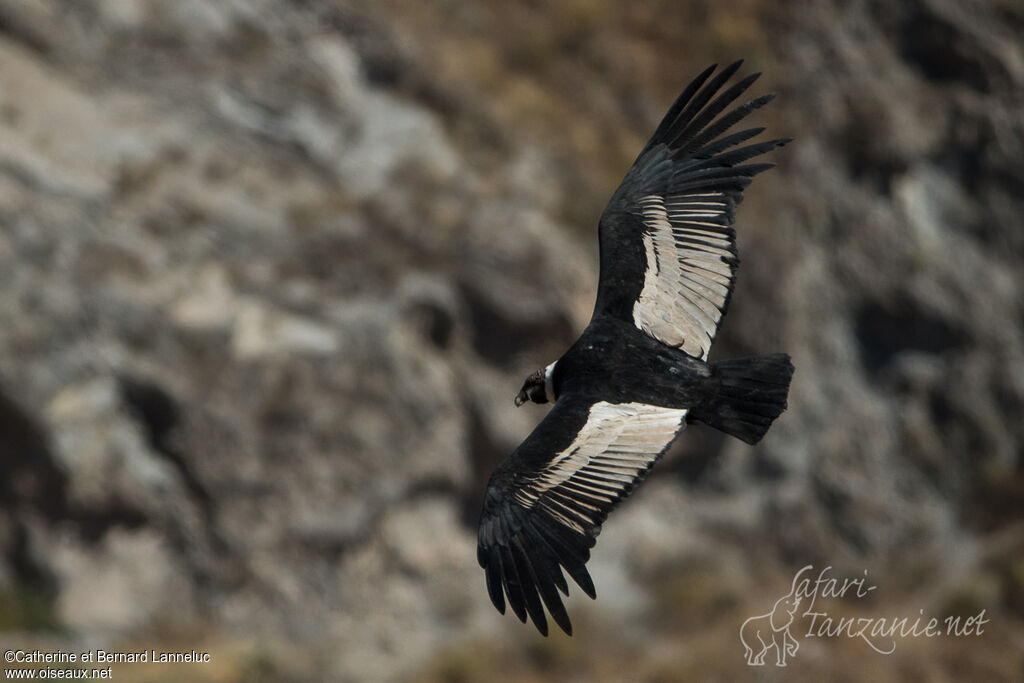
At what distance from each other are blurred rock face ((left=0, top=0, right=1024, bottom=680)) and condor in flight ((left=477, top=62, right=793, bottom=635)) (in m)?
5.24

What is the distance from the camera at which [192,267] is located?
1128 centimetres

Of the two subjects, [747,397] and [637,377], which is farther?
[637,377]

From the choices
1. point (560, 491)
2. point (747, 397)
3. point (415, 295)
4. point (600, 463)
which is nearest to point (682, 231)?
point (747, 397)

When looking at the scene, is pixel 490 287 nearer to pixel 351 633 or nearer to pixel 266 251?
→ pixel 266 251

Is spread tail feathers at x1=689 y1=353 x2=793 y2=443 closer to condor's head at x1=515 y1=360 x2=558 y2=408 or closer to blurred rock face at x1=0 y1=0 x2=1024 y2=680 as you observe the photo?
condor's head at x1=515 y1=360 x2=558 y2=408

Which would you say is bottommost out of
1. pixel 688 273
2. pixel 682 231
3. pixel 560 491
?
pixel 560 491

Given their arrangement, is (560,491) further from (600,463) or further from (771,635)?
(771,635)

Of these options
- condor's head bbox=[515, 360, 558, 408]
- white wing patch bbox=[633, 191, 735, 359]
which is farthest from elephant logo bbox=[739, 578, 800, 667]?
white wing patch bbox=[633, 191, 735, 359]

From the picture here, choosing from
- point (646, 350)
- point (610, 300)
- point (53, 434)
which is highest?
point (53, 434)

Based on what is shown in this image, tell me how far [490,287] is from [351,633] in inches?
146

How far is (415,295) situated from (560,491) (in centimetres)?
666

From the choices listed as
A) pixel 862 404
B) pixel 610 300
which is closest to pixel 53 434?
pixel 610 300

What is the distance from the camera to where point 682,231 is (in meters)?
6.44

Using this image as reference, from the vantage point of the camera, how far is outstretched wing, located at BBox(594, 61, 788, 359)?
20.5 ft
